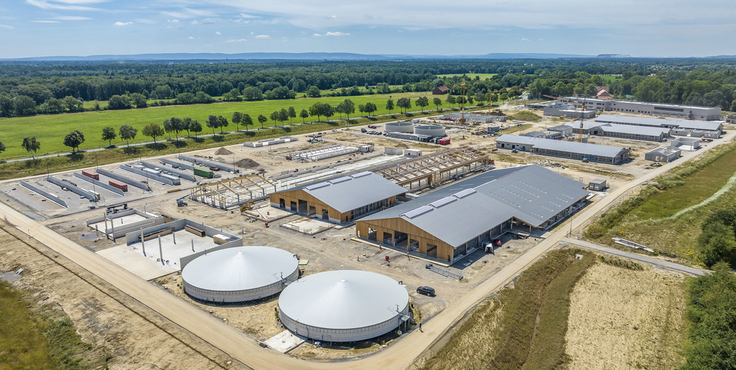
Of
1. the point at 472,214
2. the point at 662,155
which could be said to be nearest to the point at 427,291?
the point at 472,214

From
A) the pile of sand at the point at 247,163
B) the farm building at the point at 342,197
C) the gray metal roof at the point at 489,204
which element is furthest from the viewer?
the pile of sand at the point at 247,163

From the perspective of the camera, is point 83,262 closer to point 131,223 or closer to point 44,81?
point 131,223

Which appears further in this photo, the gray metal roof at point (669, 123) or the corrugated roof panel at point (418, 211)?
the gray metal roof at point (669, 123)

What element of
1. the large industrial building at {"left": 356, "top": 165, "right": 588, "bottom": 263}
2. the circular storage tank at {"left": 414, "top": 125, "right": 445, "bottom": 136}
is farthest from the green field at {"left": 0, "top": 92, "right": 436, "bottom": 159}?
the large industrial building at {"left": 356, "top": 165, "right": 588, "bottom": 263}

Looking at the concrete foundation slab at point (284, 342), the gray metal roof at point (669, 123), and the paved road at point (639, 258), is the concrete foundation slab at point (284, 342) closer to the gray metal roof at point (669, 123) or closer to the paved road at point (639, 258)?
the paved road at point (639, 258)

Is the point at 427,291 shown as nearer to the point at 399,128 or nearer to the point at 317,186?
the point at 317,186

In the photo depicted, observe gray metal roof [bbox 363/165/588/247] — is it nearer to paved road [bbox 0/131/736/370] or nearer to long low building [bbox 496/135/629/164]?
paved road [bbox 0/131/736/370]

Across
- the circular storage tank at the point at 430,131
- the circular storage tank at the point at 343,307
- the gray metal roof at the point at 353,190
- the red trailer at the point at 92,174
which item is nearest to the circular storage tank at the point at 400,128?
the circular storage tank at the point at 430,131
